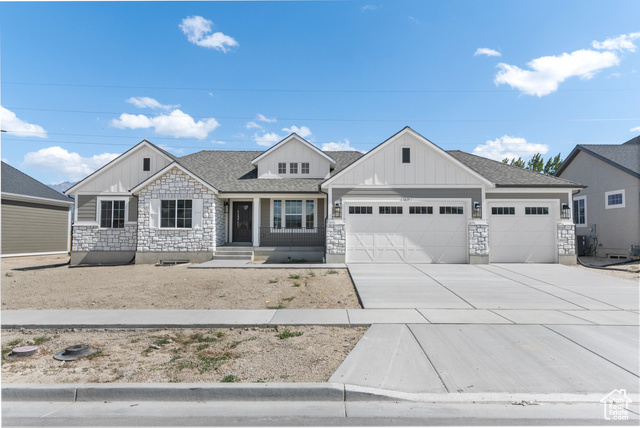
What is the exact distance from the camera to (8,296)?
9.24m

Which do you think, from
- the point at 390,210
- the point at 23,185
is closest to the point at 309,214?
the point at 390,210

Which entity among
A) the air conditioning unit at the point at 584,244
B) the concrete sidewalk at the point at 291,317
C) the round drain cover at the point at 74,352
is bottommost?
the round drain cover at the point at 74,352

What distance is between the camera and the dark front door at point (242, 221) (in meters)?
18.7

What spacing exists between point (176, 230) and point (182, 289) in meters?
7.08

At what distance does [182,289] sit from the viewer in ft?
32.6

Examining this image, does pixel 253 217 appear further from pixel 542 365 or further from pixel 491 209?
pixel 542 365

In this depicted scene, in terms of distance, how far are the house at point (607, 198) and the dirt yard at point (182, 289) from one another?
47.5ft

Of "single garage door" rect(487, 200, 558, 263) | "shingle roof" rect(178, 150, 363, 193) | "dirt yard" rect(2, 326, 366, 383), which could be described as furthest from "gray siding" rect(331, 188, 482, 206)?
"dirt yard" rect(2, 326, 366, 383)

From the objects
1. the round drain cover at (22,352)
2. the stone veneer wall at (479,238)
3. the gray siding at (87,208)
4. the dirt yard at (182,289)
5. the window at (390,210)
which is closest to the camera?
the round drain cover at (22,352)

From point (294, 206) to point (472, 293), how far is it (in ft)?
35.0

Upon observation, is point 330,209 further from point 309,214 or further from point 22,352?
point 22,352

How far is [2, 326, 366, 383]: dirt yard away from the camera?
447 cm

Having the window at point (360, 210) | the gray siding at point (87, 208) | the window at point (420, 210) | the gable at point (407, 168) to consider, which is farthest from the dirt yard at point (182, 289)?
the gable at point (407, 168)

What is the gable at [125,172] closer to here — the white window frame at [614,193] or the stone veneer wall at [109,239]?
the stone veneer wall at [109,239]
